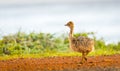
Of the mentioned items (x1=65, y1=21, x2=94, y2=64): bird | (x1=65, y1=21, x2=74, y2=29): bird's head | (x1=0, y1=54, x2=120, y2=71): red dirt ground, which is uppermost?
(x1=65, y1=21, x2=74, y2=29): bird's head

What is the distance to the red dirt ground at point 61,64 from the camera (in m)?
16.5

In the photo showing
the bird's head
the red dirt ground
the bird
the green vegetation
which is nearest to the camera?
the red dirt ground

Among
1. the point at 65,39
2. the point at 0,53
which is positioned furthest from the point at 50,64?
the point at 65,39

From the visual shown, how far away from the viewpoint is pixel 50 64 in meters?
17.5

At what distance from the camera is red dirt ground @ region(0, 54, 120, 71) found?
54.3 ft

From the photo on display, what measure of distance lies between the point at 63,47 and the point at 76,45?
651 centimetres

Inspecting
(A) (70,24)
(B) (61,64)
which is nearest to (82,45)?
(B) (61,64)

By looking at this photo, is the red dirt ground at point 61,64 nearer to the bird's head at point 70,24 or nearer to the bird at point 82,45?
the bird at point 82,45

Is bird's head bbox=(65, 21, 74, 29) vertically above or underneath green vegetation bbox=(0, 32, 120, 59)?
above

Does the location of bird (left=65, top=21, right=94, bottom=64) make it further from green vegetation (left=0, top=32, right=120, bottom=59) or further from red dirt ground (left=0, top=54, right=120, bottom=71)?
green vegetation (left=0, top=32, right=120, bottom=59)

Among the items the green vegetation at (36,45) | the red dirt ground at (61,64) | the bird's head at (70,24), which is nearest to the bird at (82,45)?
the red dirt ground at (61,64)

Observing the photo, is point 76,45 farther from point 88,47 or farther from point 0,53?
point 0,53

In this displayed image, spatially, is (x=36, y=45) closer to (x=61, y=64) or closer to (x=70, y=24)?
(x=70, y=24)

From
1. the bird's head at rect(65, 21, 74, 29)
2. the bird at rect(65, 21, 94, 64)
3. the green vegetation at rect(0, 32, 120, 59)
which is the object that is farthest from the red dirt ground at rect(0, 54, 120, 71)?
the green vegetation at rect(0, 32, 120, 59)
